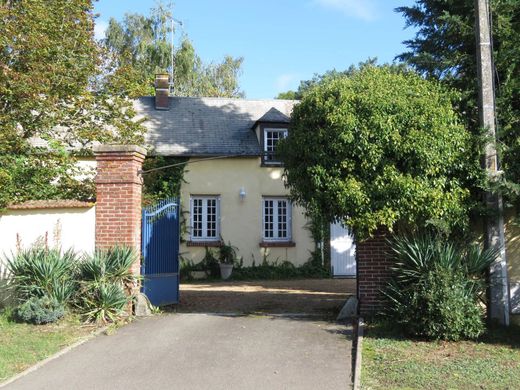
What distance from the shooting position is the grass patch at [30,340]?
287 inches

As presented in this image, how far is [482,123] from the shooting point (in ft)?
30.4

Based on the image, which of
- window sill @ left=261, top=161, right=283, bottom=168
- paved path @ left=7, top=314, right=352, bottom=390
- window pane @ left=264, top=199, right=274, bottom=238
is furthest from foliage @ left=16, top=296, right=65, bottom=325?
window sill @ left=261, top=161, right=283, bottom=168

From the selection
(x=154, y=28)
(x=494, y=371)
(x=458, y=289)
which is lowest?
(x=494, y=371)

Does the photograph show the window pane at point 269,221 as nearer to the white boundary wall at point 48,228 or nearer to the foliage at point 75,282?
the white boundary wall at point 48,228

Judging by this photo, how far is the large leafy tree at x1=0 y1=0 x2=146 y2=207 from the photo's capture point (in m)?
13.2

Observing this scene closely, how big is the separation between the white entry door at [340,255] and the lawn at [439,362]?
10.9 meters

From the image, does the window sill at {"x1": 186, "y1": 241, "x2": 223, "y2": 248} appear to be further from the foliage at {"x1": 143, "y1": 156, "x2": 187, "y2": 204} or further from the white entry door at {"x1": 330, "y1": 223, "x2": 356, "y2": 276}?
the white entry door at {"x1": 330, "y1": 223, "x2": 356, "y2": 276}

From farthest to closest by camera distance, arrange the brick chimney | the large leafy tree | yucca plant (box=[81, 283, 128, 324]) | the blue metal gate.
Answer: the brick chimney
the large leafy tree
the blue metal gate
yucca plant (box=[81, 283, 128, 324])

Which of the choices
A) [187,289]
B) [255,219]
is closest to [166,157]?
[255,219]

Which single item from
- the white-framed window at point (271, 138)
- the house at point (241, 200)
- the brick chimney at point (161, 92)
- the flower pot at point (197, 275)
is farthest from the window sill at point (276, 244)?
the brick chimney at point (161, 92)

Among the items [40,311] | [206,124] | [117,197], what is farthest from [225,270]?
[40,311]

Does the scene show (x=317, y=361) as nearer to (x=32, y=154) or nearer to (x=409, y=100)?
(x=409, y=100)

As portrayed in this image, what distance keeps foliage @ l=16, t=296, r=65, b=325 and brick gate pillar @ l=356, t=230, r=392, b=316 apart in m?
5.08

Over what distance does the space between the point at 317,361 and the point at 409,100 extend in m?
4.35
